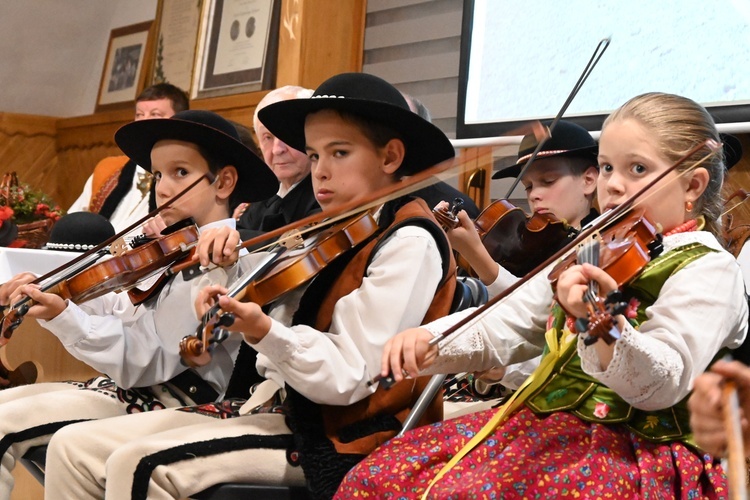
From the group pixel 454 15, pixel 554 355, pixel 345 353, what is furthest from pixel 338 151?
pixel 454 15

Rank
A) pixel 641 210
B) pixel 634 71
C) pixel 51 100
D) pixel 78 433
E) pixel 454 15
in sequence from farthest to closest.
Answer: pixel 51 100 → pixel 454 15 → pixel 634 71 → pixel 78 433 → pixel 641 210

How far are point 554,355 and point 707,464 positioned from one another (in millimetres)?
288

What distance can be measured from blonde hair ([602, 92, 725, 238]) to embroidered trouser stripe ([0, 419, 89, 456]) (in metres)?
1.33

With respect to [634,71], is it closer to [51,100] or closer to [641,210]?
[641,210]

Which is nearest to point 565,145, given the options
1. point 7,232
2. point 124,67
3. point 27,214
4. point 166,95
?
point 7,232

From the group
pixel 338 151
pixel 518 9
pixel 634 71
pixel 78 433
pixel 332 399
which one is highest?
pixel 518 9

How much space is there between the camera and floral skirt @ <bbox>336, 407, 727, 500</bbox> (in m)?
1.33

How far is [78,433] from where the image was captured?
1.89 metres

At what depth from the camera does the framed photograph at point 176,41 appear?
5.33m

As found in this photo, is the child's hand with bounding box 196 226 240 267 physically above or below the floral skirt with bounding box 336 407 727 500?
above

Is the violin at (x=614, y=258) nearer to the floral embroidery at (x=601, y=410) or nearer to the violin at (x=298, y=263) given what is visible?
the floral embroidery at (x=601, y=410)

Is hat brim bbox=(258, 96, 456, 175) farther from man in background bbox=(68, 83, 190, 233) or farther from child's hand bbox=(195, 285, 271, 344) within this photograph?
man in background bbox=(68, 83, 190, 233)

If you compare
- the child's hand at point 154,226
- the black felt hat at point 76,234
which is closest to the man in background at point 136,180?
the black felt hat at point 76,234

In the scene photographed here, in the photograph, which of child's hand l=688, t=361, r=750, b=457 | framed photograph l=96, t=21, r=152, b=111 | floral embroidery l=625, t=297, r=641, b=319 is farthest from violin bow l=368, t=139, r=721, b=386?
framed photograph l=96, t=21, r=152, b=111
